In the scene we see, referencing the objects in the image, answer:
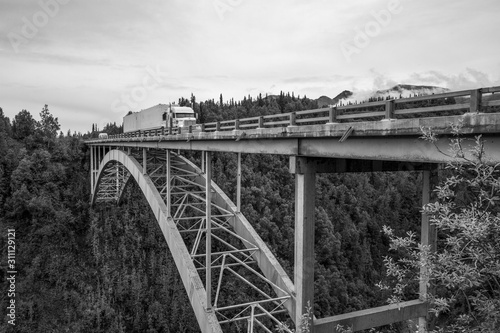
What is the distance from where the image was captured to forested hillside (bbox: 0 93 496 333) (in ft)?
99.1

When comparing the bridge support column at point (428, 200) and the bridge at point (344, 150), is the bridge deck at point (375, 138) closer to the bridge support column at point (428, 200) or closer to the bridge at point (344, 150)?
the bridge at point (344, 150)

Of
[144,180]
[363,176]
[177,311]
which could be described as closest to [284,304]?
[144,180]

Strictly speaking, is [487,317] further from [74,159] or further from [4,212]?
[74,159]

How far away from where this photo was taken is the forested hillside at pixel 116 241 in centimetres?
3020

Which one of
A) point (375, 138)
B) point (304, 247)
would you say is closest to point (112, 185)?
point (304, 247)

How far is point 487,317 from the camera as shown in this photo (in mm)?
3820

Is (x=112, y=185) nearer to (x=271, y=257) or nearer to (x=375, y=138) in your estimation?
(x=271, y=257)

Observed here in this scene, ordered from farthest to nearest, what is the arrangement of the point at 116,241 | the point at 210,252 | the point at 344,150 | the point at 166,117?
the point at 116,241 → the point at 166,117 → the point at 210,252 → the point at 344,150

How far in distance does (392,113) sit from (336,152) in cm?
147

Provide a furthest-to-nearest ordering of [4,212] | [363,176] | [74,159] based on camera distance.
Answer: [363,176]
[74,159]
[4,212]

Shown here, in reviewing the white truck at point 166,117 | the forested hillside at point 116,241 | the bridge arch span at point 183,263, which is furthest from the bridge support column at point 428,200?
the forested hillside at point 116,241

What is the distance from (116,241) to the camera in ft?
120

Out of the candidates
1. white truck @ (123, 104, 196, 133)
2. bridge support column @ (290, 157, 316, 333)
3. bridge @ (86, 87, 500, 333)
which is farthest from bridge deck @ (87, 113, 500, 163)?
white truck @ (123, 104, 196, 133)

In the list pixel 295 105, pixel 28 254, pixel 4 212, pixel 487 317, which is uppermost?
pixel 295 105
